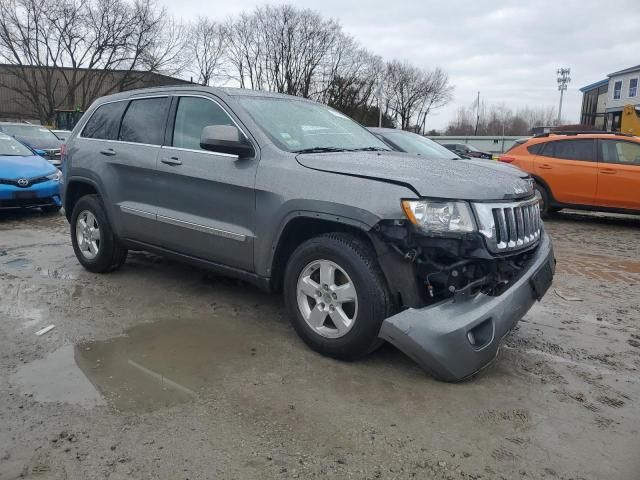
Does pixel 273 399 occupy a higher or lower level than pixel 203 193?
lower

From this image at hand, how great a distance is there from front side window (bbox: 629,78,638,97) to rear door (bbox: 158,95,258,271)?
51.4 m

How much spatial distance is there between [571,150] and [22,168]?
952 cm

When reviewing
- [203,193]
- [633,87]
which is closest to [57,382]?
[203,193]

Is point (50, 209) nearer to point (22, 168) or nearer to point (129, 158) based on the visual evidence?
point (22, 168)

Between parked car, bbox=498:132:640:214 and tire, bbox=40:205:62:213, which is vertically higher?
parked car, bbox=498:132:640:214

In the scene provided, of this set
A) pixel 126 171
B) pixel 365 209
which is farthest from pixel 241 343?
pixel 126 171

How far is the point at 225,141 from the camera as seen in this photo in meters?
3.65

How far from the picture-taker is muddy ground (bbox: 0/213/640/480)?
243cm

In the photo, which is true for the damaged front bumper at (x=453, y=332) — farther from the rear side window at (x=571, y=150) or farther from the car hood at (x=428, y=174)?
the rear side window at (x=571, y=150)

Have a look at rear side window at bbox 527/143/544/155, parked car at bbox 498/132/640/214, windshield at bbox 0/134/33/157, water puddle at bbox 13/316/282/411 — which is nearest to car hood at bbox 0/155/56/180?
windshield at bbox 0/134/33/157

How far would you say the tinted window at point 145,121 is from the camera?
462cm

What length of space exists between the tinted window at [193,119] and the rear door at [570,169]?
24.1 feet

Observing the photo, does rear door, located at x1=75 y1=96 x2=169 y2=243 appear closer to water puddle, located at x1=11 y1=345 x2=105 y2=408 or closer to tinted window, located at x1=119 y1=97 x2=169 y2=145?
tinted window, located at x1=119 y1=97 x2=169 y2=145

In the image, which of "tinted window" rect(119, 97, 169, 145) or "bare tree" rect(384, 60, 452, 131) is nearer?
"tinted window" rect(119, 97, 169, 145)
